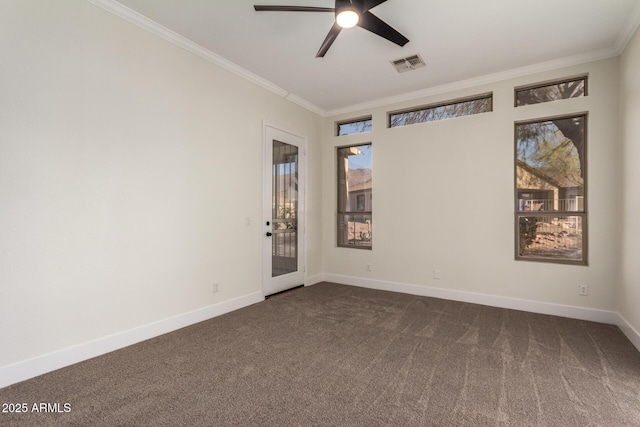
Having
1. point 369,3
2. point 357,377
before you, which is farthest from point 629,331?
point 369,3

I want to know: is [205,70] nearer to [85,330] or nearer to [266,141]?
[266,141]

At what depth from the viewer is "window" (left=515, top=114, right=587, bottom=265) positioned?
12.1ft

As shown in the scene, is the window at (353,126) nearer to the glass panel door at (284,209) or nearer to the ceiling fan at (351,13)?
the glass panel door at (284,209)

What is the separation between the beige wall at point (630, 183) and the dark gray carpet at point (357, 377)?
0.41 metres

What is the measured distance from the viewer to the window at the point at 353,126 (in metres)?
5.27

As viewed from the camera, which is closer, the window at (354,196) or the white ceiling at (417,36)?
the white ceiling at (417,36)

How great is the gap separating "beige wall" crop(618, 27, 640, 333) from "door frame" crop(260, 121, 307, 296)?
3910 mm

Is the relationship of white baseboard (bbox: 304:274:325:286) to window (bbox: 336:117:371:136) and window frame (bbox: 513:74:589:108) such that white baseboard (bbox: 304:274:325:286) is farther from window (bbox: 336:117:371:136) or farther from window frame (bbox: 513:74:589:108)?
window frame (bbox: 513:74:589:108)

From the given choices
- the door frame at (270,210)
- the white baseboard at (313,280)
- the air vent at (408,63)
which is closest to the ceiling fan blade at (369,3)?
the air vent at (408,63)

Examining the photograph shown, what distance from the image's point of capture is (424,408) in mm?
1949

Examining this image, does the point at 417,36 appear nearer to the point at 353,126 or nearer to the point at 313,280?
the point at 353,126

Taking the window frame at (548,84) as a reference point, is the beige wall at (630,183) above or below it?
below

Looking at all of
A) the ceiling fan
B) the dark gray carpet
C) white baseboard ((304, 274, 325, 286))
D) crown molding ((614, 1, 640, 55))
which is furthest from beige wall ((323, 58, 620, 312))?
the ceiling fan

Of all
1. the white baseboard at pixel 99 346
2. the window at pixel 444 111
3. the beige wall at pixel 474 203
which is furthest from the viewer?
the window at pixel 444 111
